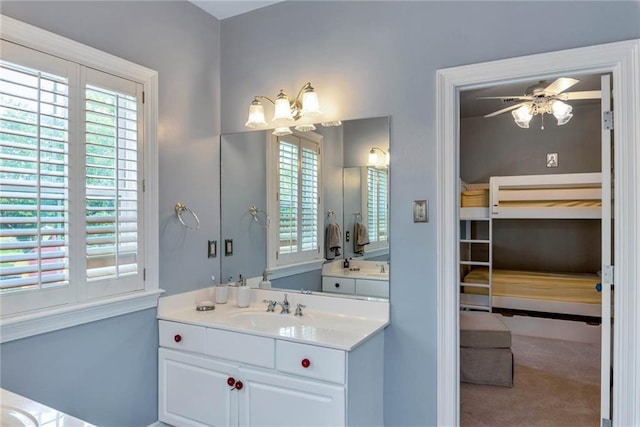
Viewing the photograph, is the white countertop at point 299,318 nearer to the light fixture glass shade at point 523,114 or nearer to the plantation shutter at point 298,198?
the plantation shutter at point 298,198

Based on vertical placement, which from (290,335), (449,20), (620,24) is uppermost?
(449,20)

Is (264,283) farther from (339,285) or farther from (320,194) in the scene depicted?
(320,194)

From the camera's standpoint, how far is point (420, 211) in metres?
2.16

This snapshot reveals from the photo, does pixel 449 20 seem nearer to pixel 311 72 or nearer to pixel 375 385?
pixel 311 72

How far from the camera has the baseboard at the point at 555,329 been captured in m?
4.08

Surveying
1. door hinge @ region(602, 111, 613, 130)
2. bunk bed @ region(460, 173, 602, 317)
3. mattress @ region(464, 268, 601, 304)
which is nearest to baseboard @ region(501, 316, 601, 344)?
bunk bed @ region(460, 173, 602, 317)

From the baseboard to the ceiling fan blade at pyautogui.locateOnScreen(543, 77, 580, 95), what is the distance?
2221 mm

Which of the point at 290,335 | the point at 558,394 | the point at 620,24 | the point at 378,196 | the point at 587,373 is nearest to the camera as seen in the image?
the point at 620,24

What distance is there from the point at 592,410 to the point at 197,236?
9.97 feet

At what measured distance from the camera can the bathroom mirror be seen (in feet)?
7.58

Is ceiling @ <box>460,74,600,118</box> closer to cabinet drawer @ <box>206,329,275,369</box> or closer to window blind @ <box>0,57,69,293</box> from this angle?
cabinet drawer @ <box>206,329,275,369</box>

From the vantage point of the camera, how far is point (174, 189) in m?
2.48

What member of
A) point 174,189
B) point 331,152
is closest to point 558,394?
point 331,152

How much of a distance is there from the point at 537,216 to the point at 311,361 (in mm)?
3842
